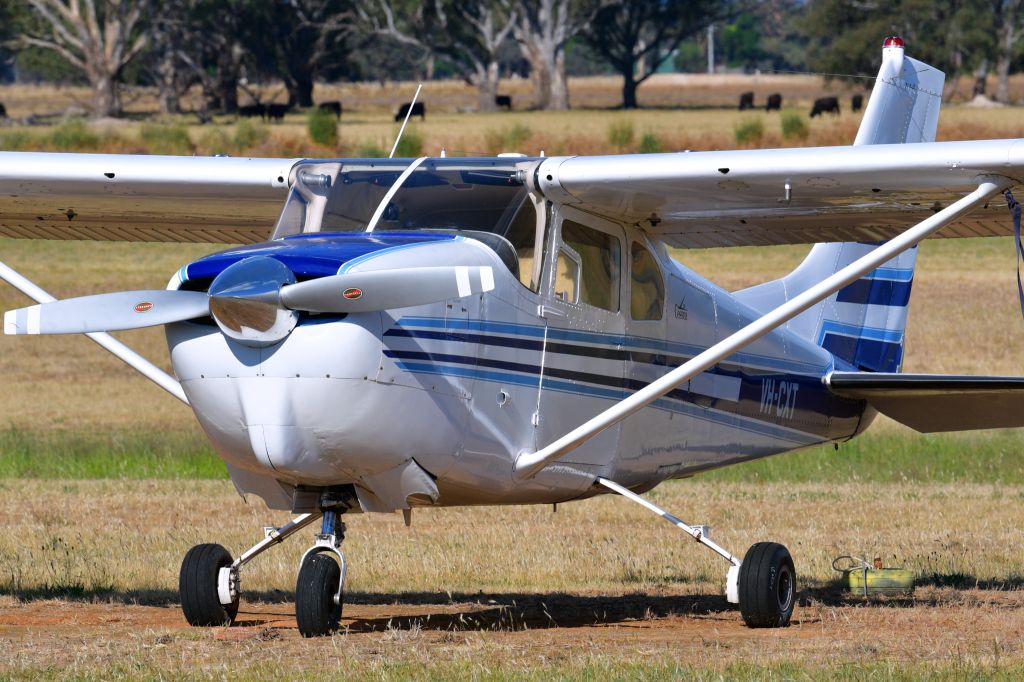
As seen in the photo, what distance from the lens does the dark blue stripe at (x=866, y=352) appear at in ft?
39.2

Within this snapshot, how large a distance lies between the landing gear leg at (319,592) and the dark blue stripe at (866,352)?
5.10m

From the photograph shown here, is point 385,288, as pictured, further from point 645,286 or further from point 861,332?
point 861,332

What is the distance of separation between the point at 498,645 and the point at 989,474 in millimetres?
10207

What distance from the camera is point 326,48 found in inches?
3339

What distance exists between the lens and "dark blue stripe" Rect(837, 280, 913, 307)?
12.2 m

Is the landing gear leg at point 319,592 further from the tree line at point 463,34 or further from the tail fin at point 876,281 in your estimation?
the tree line at point 463,34

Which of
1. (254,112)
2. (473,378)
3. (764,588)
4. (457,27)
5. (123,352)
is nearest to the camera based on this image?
(473,378)

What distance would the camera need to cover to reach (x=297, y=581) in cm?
807

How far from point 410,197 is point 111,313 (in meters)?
1.69

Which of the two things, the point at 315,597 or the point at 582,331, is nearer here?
the point at 315,597

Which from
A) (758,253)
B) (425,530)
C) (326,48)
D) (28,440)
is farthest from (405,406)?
(326,48)

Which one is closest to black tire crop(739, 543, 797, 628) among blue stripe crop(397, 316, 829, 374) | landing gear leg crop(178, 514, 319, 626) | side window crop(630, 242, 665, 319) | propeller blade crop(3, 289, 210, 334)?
blue stripe crop(397, 316, 829, 374)

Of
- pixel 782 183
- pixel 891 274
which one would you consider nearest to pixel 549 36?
pixel 891 274

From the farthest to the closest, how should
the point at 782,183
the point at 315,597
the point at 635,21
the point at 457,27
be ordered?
1. the point at 635,21
2. the point at 457,27
3. the point at 782,183
4. the point at 315,597
